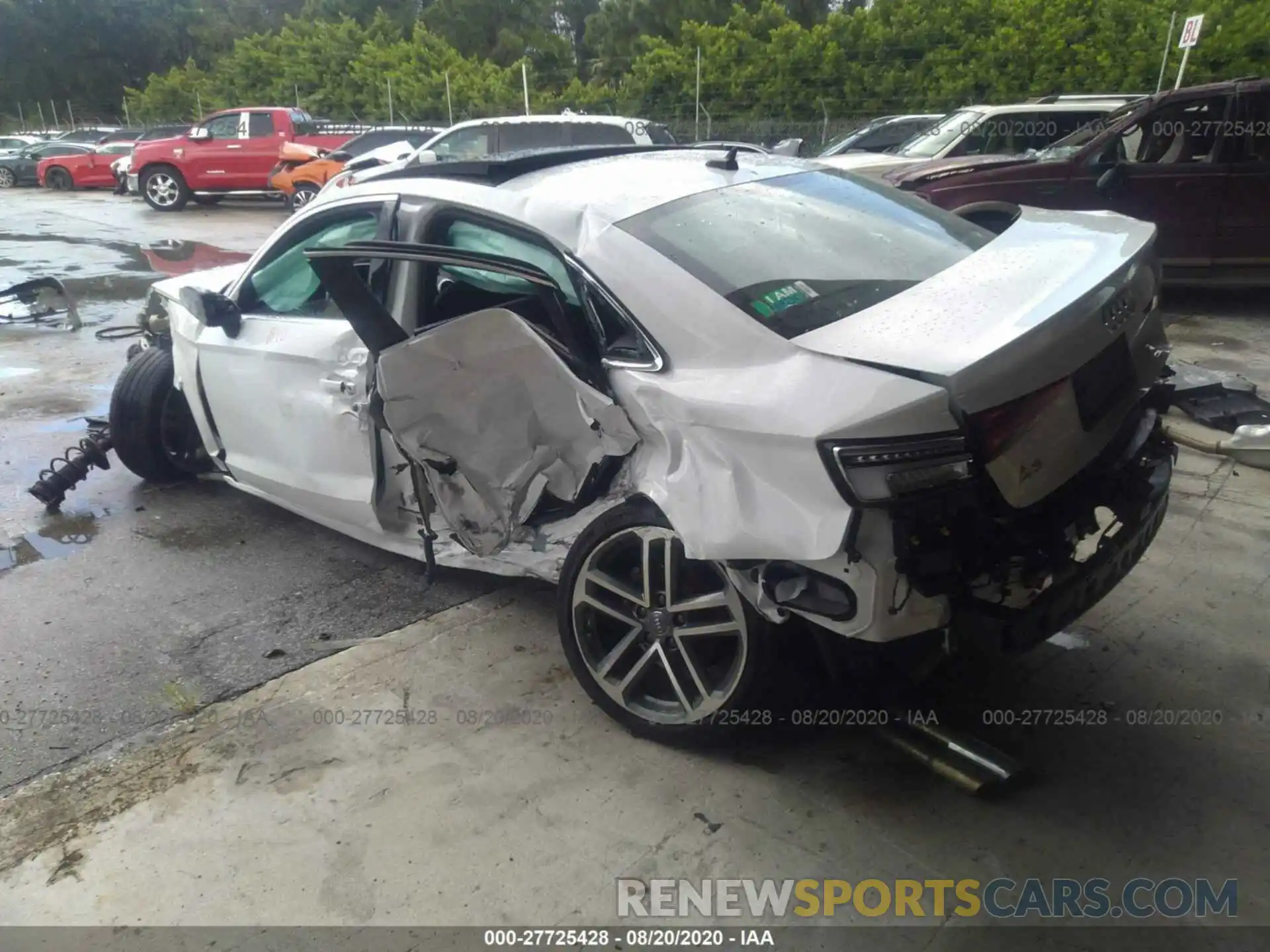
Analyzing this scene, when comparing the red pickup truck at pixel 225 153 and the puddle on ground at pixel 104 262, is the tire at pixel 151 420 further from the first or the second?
the red pickup truck at pixel 225 153

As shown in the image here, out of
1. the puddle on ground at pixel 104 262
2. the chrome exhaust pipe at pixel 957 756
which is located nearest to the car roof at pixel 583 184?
the chrome exhaust pipe at pixel 957 756

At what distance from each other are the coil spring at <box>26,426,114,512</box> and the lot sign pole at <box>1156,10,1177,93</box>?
14551 millimetres

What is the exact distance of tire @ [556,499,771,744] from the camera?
8.71ft

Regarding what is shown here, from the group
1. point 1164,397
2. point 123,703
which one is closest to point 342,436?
point 123,703

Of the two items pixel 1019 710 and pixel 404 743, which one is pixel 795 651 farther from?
pixel 404 743

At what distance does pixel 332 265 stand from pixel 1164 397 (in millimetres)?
2492

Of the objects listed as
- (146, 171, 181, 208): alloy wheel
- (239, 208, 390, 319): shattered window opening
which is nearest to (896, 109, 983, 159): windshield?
(239, 208, 390, 319): shattered window opening

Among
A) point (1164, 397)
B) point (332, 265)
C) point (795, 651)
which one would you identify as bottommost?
point (795, 651)

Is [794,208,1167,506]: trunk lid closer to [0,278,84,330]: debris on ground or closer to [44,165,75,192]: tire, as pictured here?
[0,278,84,330]: debris on ground

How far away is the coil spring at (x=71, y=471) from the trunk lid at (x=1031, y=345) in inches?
154

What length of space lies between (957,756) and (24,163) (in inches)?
1169

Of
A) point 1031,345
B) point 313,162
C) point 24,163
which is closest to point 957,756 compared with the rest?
point 1031,345

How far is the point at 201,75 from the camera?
127 feet

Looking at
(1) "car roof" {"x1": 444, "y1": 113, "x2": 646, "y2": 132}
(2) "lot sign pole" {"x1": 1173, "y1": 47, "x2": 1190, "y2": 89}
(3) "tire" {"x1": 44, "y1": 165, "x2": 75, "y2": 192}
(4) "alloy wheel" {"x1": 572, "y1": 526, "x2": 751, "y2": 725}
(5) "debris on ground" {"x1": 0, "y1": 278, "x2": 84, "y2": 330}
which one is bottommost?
(3) "tire" {"x1": 44, "y1": 165, "x2": 75, "y2": 192}
